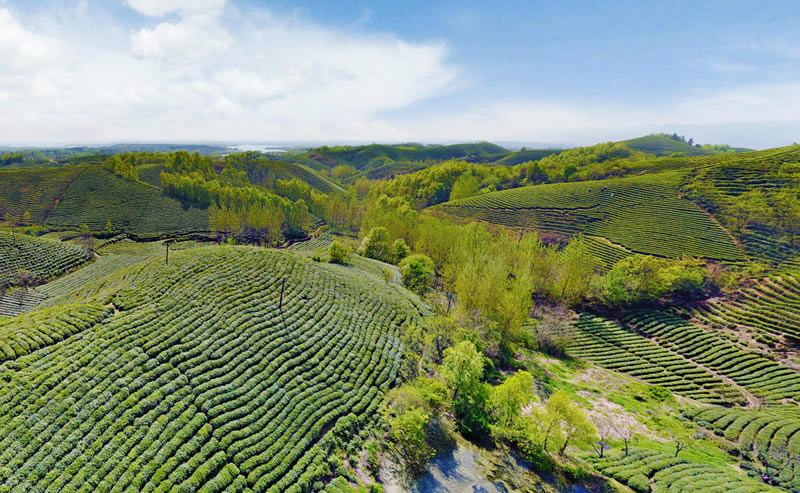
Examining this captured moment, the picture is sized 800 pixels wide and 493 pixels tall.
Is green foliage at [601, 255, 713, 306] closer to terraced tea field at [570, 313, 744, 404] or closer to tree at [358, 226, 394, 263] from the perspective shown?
terraced tea field at [570, 313, 744, 404]

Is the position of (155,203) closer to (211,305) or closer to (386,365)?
(211,305)

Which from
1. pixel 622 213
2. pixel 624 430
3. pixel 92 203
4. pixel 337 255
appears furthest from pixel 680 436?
pixel 92 203

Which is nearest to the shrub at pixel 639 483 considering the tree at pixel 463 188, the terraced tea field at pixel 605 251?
the terraced tea field at pixel 605 251

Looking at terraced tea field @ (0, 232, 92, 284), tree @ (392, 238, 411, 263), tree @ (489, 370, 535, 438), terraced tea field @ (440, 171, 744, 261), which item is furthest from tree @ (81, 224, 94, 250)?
terraced tea field @ (440, 171, 744, 261)

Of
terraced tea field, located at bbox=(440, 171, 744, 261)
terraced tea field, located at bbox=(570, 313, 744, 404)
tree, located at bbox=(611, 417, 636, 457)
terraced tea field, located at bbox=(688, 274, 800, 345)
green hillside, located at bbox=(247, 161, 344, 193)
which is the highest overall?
green hillside, located at bbox=(247, 161, 344, 193)

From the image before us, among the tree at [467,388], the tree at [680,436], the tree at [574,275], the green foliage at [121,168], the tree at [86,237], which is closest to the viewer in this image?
the tree at [467,388]

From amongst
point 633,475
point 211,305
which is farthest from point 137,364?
point 633,475

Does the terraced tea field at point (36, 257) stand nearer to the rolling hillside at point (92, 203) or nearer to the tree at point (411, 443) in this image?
the rolling hillside at point (92, 203)
